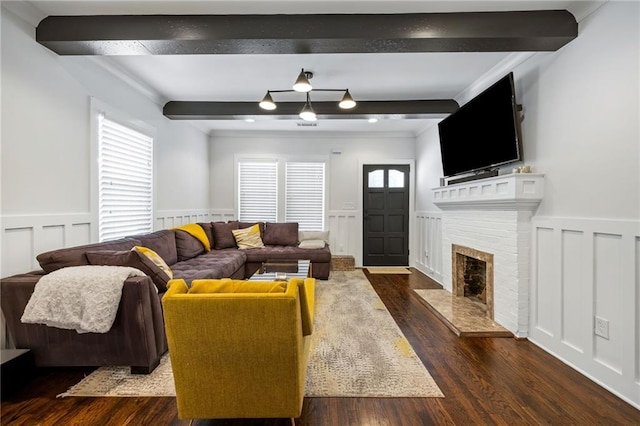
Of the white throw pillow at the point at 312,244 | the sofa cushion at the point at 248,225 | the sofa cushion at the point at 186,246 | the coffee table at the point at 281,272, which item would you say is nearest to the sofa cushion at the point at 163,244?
the sofa cushion at the point at 186,246

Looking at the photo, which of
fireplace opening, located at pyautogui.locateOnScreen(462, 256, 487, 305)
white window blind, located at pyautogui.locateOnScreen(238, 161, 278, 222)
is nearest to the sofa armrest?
fireplace opening, located at pyautogui.locateOnScreen(462, 256, 487, 305)

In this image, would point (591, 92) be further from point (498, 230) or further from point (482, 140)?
point (498, 230)

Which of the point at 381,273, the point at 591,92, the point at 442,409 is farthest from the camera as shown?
the point at 381,273

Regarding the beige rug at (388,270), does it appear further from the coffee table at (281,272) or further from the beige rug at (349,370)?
the beige rug at (349,370)

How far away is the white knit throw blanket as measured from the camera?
1.94m

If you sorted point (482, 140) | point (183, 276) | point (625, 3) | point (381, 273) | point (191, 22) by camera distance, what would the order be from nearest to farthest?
point (625, 3), point (191, 22), point (183, 276), point (482, 140), point (381, 273)

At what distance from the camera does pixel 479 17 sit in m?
2.29

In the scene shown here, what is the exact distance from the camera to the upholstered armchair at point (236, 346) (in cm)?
138

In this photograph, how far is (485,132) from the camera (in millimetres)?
3178

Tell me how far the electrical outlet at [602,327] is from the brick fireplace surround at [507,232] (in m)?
0.69

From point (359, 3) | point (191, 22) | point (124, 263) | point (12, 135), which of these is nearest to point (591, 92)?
point (359, 3)

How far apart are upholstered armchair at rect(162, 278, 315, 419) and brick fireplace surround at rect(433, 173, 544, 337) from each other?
7.49 ft

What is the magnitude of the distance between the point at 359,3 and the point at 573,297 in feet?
9.07

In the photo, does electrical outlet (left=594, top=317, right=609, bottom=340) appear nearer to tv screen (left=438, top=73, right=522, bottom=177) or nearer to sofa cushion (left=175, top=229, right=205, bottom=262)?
tv screen (left=438, top=73, right=522, bottom=177)
